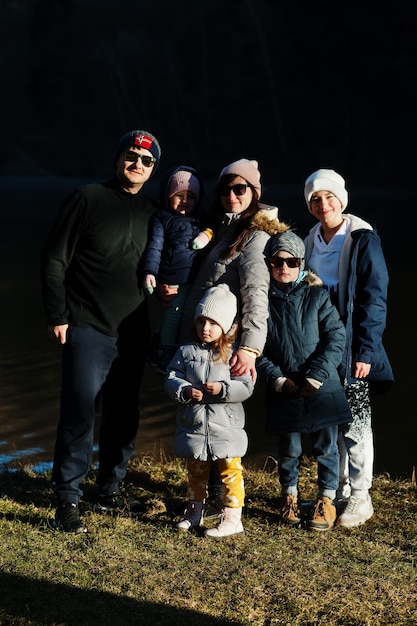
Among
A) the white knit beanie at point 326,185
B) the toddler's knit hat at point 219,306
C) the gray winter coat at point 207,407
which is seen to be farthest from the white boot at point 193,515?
the white knit beanie at point 326,185

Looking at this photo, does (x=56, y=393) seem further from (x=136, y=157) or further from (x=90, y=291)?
(x=136, y=157)

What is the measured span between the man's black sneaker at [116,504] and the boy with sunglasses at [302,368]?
29.5 inches

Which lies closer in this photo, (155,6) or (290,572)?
(290,572)

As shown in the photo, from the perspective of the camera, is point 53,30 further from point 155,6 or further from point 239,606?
point 239,606

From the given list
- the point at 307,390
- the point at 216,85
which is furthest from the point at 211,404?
the point at 216,85

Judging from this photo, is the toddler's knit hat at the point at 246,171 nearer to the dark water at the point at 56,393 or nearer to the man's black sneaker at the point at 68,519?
the man's black sneaker at the point at 68,519

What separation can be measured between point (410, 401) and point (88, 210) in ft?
20.7

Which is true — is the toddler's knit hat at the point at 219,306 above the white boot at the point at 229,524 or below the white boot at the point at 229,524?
above

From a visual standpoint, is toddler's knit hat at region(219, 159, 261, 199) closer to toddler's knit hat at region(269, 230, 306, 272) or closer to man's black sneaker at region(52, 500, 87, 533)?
toddler's knit hat at region(269, 230, 306, 272)

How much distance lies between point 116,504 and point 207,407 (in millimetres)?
828

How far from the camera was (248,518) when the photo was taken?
4.73 meters

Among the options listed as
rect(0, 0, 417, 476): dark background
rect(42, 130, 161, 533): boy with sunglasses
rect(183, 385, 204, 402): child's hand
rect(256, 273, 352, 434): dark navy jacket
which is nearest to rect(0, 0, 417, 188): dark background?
rect(0, 0, 417, 476): dark background

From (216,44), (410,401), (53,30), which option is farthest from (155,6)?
(410,401)

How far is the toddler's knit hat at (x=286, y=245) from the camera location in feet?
14.5
